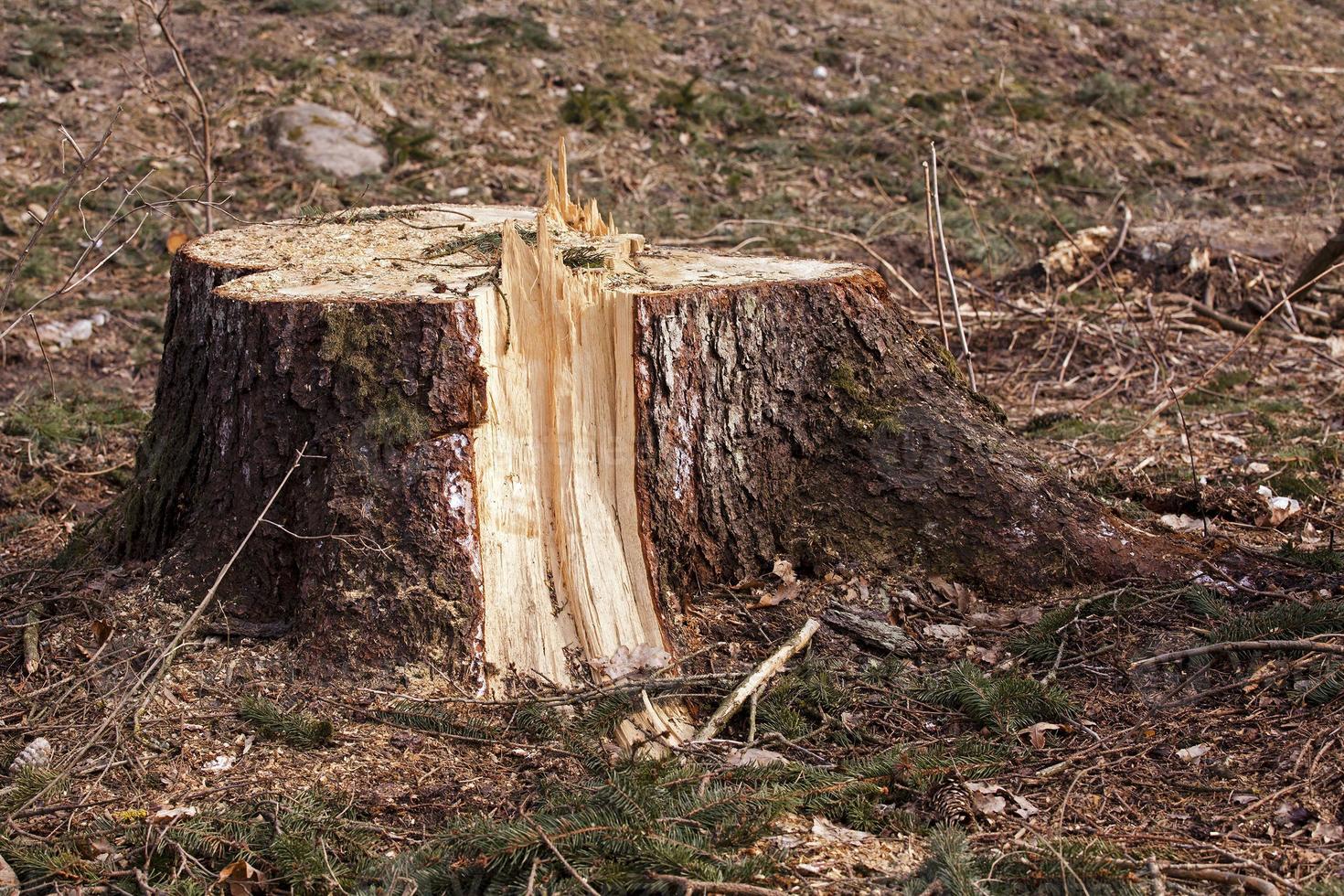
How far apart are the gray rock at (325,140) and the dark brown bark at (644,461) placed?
501 centimetres

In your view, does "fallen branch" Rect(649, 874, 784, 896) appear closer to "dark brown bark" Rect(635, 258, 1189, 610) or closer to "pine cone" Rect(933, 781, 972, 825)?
"pine cone" Rect(933, 781, 972, 825)

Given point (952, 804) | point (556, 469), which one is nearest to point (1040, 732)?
point (952, 804)

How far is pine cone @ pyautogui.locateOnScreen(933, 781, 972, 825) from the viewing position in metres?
2.41

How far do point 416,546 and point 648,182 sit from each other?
19.7ft

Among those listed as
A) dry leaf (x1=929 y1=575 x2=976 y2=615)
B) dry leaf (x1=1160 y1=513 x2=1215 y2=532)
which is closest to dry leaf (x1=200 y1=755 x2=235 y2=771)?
dry leaf (x1=929 y1=575 x2=976 y2=615)

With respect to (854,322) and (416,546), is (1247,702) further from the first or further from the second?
(416,546)

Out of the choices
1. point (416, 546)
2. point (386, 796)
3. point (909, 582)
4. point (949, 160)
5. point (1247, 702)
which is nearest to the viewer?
point (386, 796)

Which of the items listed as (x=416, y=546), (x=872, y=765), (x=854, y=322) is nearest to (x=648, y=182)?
(x=854, y=322)

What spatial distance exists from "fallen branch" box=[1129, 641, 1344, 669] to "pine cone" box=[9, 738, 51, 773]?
262 cm

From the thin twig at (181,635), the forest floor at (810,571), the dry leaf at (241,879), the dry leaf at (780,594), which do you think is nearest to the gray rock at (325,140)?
the forest floor at (810,571)

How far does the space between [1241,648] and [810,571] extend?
1161 millimetres

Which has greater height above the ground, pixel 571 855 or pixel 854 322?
pixel 854 322

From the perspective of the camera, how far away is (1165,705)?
9.41 feet

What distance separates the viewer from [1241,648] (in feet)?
9.55
